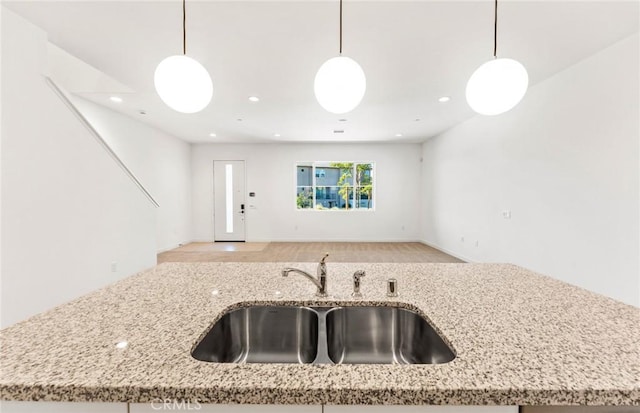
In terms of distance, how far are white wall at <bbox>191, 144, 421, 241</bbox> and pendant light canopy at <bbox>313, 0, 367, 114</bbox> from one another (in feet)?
20.5

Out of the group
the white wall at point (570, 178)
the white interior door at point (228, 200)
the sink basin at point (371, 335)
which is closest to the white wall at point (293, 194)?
the white interior door at point (228, 200)

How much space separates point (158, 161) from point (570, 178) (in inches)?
273

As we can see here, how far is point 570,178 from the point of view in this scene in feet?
9.87

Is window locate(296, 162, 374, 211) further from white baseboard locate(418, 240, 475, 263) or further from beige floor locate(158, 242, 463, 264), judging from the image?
white baseboard locate(418, 240, 475, 263)

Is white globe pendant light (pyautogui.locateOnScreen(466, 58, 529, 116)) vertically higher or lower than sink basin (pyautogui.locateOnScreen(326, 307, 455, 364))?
higher

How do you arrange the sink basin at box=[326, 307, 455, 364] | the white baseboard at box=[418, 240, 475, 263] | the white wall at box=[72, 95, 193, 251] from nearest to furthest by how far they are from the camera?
the sink basin at box=[326, 307, 455, 364] → the white wall at box=[72, 95, 193, 251] → the white baseboard at box=[418, 240, 475, 263]

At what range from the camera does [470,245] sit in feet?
16.7

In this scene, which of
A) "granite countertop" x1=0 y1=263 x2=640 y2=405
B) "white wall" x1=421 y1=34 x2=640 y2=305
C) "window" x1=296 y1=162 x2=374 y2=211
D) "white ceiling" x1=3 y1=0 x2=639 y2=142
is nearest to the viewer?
"granite countertop" x1=0 y1=263 x2=640 y2=405

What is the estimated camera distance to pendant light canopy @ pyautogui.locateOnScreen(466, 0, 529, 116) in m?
1.18

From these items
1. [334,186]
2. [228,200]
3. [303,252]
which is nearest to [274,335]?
[303,252]

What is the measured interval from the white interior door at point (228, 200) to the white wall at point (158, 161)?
0.71 metres

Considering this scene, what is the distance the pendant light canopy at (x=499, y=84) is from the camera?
1185 millimetres

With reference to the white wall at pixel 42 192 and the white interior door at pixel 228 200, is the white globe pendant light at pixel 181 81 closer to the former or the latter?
the white wall at pixel 42 192

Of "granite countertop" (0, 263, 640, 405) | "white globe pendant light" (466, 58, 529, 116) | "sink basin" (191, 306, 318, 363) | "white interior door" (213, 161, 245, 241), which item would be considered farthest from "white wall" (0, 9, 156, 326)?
"white interior door" (213, 161, 245, 241)
